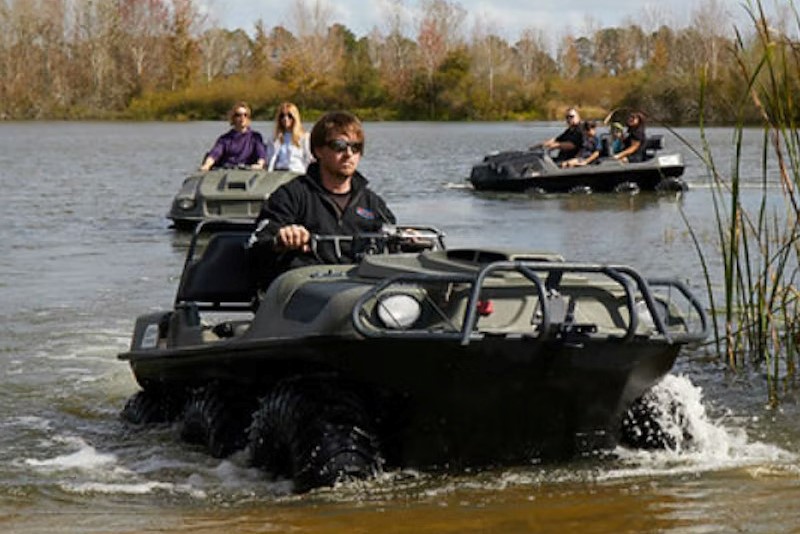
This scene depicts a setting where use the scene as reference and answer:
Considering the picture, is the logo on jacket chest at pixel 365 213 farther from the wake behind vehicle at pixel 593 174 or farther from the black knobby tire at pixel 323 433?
the wake behind vehicle at pixel 593 174

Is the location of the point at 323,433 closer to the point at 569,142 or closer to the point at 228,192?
the point at 228,192

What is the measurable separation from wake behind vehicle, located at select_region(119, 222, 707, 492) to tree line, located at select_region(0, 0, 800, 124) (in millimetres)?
75885

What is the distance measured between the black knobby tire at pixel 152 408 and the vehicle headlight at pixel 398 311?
241cm

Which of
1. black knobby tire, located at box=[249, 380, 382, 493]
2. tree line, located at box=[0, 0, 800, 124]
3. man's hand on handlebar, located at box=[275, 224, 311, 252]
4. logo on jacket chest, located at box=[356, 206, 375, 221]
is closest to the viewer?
black knobby tire, located at box=[249, 380, 382, 493]

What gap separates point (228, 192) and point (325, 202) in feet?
33.4

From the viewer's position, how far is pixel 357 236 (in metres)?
7.82

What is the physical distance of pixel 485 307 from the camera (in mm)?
6699

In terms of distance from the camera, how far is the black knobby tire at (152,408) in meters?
8.79

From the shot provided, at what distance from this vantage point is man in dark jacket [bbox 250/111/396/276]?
25.7 feet

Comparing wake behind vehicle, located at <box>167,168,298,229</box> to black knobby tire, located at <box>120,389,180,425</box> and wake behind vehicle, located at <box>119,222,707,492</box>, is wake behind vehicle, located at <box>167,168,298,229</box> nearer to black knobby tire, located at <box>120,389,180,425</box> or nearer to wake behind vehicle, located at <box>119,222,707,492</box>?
black knobby tire, located at <box>120,389,180,425</box>

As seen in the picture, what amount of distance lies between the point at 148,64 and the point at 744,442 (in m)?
101

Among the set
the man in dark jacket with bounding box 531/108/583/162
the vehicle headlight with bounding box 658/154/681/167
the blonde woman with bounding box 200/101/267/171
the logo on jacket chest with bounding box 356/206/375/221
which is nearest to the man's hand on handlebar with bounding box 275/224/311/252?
the logo on jacket chest with bounding box 356/206/375/221

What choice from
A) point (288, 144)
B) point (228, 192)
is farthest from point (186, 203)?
point (288, 144)

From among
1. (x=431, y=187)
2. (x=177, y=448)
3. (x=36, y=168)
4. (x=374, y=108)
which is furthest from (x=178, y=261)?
(x=374, y=108)
